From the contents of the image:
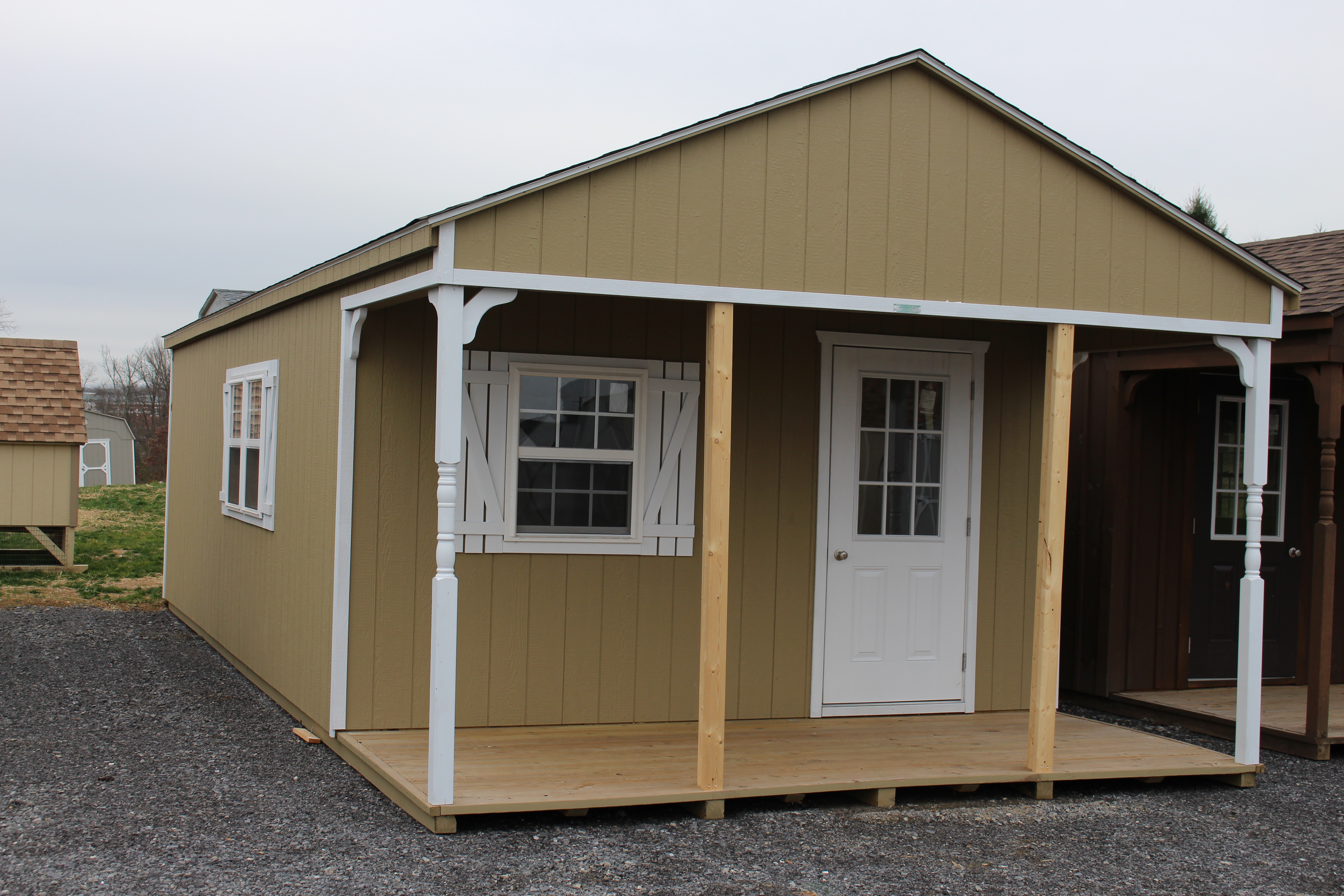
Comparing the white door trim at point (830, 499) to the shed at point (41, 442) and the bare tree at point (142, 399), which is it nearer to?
the shed at point (41, 442)

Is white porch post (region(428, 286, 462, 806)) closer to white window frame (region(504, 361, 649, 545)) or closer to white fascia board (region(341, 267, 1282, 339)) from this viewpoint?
white fascia board (region(341, 267, 1282, 339))

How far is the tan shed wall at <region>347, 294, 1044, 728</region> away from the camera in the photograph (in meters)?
5.93

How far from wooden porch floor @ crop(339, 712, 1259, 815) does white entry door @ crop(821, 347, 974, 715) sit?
25 cm

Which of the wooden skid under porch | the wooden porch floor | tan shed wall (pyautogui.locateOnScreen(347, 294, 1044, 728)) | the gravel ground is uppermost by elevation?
tan shed wall (pyautogui.locateOnScreen(347, 294, 1044, 728))

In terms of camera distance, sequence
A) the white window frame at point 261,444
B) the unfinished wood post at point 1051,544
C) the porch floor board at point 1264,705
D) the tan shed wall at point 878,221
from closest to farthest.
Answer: the tan shed wall at point 878,221 → the unfinished wood post at point 1051,544 → the porch floor board at point 1264,705 → the white window frame at point 261,444

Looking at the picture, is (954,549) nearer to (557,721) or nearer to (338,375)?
(557,721)

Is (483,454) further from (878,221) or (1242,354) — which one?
(1242,354)

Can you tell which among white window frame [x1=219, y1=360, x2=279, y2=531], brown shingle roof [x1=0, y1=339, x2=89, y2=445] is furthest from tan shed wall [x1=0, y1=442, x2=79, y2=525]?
white window frame [x1=219, y1=360, x2=279, y2=531]

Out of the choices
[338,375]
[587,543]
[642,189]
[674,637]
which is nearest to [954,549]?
[674,637]

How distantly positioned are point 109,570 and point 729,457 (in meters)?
10.3

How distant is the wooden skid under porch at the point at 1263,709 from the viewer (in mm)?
6590

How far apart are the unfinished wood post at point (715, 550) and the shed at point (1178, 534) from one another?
367 centimetres

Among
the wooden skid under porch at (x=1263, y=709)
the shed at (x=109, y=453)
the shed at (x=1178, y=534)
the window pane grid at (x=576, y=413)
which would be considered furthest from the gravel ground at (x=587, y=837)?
the shed at (x=109, y=453)

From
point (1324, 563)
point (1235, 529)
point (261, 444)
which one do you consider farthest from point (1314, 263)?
point (261, 444)
